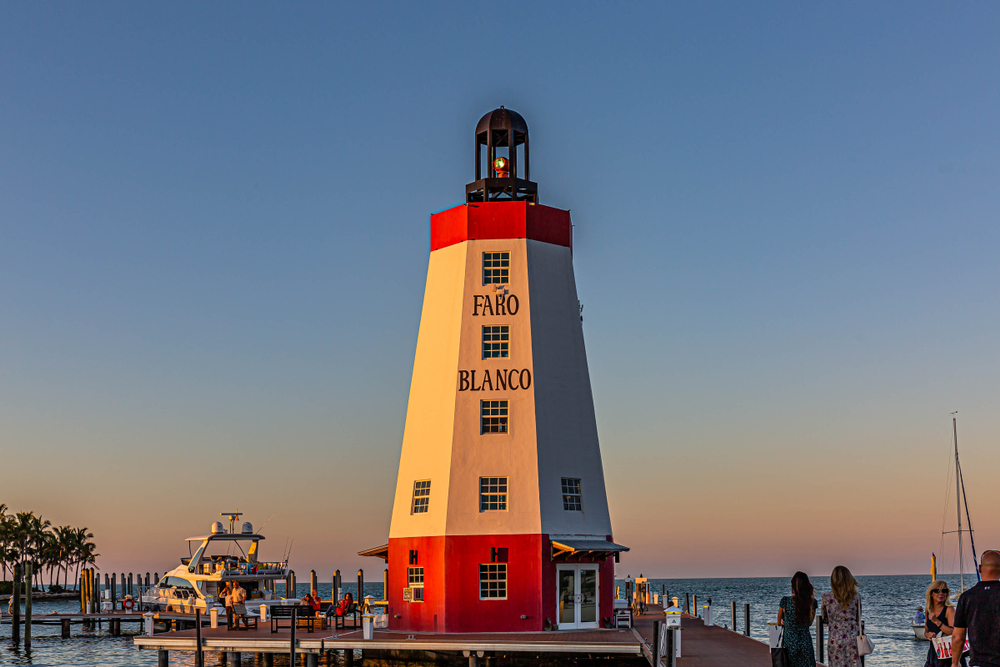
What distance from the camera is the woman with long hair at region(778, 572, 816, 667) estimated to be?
13180 millimetres

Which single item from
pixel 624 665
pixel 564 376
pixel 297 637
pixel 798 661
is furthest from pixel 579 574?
pixel 798 661

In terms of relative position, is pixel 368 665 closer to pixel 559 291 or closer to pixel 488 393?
pixel 488 393

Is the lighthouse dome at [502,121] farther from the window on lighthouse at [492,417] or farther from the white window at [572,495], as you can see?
the white window at [572,495]

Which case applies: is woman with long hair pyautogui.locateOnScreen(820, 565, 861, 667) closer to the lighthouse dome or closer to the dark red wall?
the dark red wall

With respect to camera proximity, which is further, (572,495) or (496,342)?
(496,342)

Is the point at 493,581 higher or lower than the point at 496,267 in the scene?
lower

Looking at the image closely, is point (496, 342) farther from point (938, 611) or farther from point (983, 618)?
point (983, 618)

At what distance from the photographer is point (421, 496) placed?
33375 millimetres

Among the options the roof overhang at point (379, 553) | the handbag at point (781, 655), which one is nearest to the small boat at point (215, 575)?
the roof overhang at point (379, 553)

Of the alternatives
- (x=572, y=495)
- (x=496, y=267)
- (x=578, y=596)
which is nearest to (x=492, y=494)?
(x=572, y=495)

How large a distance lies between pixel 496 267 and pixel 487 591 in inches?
402

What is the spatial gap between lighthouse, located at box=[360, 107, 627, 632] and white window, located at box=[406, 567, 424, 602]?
0.05m

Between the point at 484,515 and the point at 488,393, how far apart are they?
3788 mm

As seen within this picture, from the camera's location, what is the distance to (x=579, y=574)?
32.3 metres
